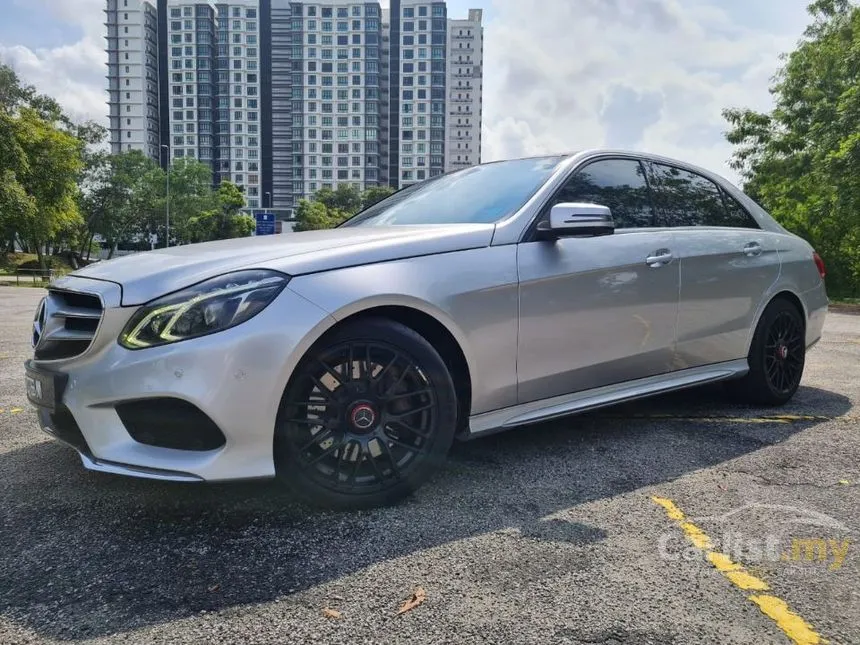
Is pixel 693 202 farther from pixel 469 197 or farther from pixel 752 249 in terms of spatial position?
pixel 469 197

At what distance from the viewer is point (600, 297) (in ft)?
10.9

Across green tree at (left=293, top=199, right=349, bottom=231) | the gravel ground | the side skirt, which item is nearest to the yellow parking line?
the gravel ground

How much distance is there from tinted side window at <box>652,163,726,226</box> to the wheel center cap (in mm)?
2233

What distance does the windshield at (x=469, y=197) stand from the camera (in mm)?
3283

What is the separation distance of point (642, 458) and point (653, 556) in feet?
3.84

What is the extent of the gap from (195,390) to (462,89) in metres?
133

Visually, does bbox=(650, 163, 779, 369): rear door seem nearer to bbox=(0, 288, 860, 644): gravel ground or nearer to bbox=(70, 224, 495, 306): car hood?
bbox=(0, 288, 860, 644): gravel ground

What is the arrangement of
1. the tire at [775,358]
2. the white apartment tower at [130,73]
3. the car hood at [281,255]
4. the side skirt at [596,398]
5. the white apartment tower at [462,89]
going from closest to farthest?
1. the car hood at [281,255]
2. the side skirt at [596,398]
3. the tire at [775,358]
4. the white apartment tower at [130,73]
5. the white apartment tower at [462,89]

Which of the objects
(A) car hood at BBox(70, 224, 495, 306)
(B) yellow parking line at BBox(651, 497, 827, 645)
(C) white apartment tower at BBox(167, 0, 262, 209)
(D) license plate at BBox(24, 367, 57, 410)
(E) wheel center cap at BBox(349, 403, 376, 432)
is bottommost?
(B) yellow parking line at BBox(651, 497, 827, 645)

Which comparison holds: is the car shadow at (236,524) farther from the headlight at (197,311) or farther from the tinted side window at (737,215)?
the tinted side window at (737,215)

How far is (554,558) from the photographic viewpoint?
226 cm

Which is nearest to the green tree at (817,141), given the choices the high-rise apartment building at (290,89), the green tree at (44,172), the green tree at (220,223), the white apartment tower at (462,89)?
the green tree at (44,172)

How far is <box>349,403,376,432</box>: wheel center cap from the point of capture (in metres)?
2.56

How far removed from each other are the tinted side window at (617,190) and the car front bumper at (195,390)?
65.4 inches
